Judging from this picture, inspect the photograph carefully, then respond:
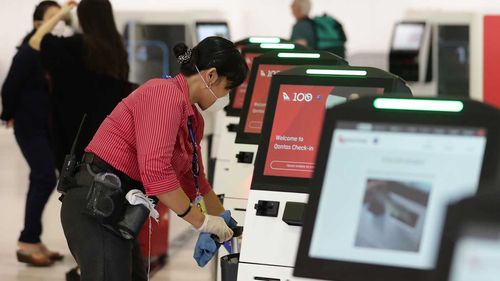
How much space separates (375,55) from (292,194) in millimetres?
10063

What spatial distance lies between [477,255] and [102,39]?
3428 mm

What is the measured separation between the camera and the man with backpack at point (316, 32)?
8.43 meters

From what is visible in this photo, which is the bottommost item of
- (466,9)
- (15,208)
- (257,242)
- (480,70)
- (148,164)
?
(15,208)

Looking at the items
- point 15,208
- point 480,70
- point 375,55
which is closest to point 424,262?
point 480,70

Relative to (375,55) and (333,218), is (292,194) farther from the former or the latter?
(375,55)

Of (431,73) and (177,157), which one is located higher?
(431,73)

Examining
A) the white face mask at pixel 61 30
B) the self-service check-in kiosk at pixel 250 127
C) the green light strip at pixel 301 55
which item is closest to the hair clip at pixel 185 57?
the green light strip at pixel 301 55

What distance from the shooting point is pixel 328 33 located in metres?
8.70

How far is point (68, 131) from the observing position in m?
4.62

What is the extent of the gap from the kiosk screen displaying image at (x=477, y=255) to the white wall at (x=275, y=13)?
11.4 meters

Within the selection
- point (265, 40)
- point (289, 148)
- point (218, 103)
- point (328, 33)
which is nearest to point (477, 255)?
point (289, 148)

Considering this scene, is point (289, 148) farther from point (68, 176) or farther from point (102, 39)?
point (102, 39)

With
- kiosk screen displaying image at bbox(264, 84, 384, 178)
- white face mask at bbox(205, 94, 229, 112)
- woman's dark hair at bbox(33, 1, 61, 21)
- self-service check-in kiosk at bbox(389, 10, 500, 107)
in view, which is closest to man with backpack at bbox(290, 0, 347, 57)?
Answer: self-service check-in kiosk at bbox(389, 10, 500, 107)

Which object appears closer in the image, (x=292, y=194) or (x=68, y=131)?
(x=292, y=194)
